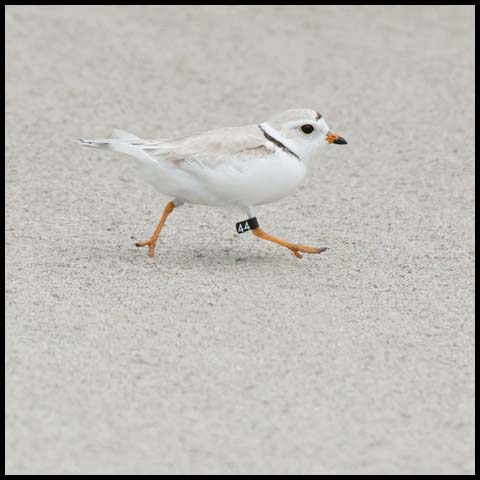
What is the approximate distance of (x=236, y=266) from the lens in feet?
16.3

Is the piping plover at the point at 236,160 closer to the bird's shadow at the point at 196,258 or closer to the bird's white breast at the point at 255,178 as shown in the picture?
the bird's white breast at the point at 255,178

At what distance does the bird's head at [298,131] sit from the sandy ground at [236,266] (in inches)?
21.8

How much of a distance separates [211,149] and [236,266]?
22.2 inches

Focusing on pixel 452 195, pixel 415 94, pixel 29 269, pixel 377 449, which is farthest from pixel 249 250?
pixel 415 94

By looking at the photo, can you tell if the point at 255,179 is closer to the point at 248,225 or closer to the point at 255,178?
the point at 255,178

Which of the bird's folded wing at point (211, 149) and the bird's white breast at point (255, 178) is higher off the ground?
the bird's folded wing at point (211, 149)

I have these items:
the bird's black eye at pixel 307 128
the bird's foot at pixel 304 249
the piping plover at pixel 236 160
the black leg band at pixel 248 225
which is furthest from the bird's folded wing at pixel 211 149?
the bird's foot at pixel 304 249

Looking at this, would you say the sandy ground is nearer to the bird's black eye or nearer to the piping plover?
the piping plover

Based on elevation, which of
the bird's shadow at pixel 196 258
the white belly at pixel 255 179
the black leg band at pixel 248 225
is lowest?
the bird's shadow at pixel 196 258

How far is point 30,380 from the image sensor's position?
3734 millimetres

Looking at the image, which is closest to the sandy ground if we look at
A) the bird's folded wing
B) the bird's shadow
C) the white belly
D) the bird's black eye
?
the bird's shadow

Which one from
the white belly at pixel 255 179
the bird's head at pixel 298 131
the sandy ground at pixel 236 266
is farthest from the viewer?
the bird's head at pixel 298 131

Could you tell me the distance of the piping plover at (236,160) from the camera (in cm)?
471

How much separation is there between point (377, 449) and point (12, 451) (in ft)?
3.65
